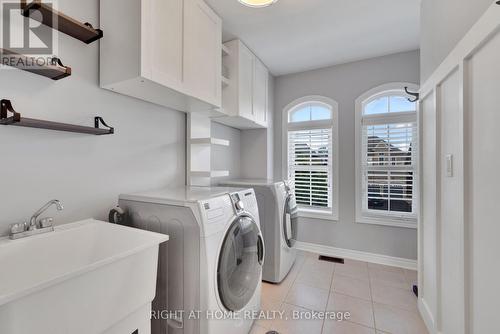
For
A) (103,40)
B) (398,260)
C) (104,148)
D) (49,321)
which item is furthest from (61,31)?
(398,260)

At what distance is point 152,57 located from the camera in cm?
128

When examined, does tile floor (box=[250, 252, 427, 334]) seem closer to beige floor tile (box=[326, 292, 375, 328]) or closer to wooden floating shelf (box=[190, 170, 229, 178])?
beige floor tile (box=[326, 292, 375, 328])

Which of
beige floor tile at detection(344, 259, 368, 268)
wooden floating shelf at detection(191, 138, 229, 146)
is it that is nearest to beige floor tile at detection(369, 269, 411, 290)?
beige floor tile at detection(344, 259, 368, 268)

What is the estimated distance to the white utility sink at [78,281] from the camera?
0.60 m

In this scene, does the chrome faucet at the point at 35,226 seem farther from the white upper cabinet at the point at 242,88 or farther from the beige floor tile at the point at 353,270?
the beige floor tile at the point at 353,270

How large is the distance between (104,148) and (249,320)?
155 cm

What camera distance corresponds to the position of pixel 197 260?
3.83ft

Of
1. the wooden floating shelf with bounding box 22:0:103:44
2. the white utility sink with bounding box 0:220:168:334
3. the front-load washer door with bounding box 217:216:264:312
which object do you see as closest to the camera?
the white utility sink with bounding box 0:220:168:334

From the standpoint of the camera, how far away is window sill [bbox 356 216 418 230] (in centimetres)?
259

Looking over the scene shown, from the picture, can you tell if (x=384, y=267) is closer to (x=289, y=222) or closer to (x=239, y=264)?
(x=289, y=222)

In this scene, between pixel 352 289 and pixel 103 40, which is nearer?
pixel 103 40

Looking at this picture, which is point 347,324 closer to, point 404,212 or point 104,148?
point 404,212

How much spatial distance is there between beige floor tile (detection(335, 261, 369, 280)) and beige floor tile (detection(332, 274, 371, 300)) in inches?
3.3

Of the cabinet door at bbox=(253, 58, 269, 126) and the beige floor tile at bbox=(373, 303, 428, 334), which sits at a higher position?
the cabinet door at bbox=(253, 58, 269, 126)
